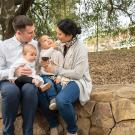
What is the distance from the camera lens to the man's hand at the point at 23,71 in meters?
3.79

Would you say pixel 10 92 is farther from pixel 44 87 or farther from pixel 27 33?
pixel 27 33

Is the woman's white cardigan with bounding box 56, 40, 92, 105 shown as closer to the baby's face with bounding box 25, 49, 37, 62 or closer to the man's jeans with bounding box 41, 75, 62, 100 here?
the man's jeans with bounding box 41, 75, 62, 100

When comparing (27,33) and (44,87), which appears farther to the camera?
(27,33)

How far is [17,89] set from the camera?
370cm

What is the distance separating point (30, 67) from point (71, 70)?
0.39 metres

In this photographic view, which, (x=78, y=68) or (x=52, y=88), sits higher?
(x=78, y=68)

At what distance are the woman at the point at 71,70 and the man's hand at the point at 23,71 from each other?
21 cm

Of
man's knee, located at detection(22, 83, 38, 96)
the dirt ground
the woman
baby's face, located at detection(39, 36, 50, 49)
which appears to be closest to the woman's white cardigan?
the woman

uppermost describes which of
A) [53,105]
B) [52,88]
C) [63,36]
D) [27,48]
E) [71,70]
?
[63,36]

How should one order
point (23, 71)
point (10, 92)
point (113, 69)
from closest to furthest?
1. point (10, 92)
2. point (23, 71)
3. point (113, 69)

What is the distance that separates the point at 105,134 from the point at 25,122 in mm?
854

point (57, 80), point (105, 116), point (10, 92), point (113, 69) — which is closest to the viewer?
point (10, 92)

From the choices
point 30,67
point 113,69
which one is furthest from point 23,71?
point 113,69

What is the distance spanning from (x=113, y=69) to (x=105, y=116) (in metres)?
3.50
